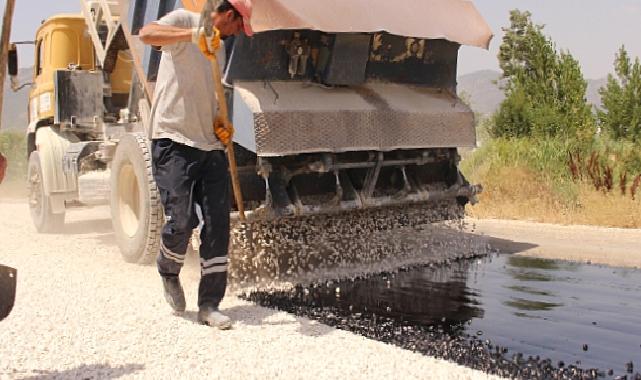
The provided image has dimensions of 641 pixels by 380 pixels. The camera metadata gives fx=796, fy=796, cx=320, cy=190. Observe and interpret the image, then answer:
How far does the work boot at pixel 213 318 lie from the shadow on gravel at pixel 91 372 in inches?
29.3

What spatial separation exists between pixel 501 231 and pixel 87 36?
5.05m

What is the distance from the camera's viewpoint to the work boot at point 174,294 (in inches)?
191

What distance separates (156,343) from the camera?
13.8 ft

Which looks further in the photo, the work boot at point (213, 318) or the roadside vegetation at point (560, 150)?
the roadside vegetation at point (560, 150)

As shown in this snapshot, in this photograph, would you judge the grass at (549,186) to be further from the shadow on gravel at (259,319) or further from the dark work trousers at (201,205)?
the dark work trousers at (201,205)

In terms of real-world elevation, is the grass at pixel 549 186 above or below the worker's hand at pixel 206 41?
below

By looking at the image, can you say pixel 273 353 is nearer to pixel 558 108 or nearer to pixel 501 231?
pixel 501 231

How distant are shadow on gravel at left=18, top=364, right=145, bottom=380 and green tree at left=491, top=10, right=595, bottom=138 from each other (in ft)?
42.8

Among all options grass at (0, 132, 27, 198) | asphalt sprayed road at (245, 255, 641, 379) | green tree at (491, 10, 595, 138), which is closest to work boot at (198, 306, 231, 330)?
asphalt sprayed road at (245, 255, 641, 379)

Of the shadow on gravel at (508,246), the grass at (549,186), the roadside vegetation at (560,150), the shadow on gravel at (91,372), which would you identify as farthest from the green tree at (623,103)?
the shadow on gravel at (91,372)

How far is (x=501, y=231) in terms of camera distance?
892 cm

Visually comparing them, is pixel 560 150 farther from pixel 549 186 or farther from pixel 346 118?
pixel 346 118

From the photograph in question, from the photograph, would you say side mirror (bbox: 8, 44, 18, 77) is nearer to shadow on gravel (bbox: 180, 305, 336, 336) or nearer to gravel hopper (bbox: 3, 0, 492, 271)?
gravel hopper (bbox: 3, 0, 492, 271)

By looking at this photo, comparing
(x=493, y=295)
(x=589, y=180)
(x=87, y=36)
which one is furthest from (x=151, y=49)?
(x=589, y=180)
